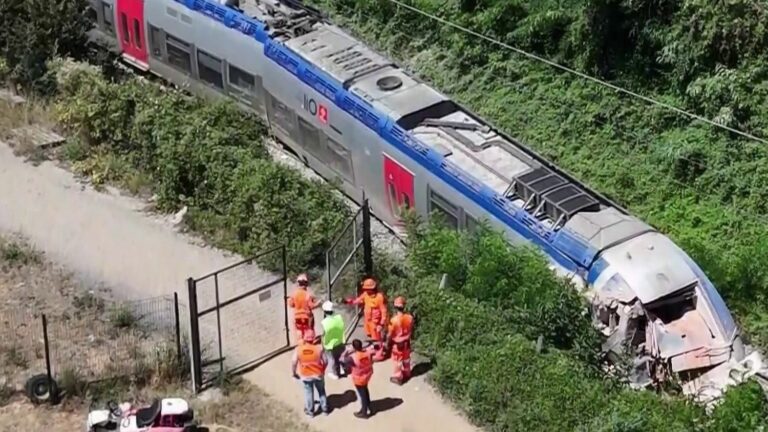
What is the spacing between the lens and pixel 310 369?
18.8 meters

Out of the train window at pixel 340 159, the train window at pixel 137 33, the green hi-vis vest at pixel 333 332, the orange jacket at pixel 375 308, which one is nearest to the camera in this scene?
the green hi-vis vest at pixel 333 332

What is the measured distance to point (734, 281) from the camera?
21.5 m

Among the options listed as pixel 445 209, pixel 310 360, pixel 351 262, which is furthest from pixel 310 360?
pixel 445 209

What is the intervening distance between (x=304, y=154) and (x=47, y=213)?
508 cm

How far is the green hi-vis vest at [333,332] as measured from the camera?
1967 cm

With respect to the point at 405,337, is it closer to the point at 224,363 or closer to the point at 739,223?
the point at 224,363

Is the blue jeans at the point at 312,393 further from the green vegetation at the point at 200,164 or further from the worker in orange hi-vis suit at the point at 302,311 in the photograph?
the green vegetation at the point at 200,164

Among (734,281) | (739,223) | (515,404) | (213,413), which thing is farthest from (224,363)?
(739,223)

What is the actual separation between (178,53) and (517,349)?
43.7ft

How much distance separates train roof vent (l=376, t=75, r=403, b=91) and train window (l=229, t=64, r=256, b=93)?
3.77 m

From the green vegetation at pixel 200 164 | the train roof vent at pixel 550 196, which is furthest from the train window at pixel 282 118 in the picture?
the train roof vent at pixel 550 196

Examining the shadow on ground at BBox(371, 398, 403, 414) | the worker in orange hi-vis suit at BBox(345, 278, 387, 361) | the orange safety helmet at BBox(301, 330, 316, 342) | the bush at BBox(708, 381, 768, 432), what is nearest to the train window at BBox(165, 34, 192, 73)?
the worker in orange hi-vis suit at BBox(345, 278, 387, 361)

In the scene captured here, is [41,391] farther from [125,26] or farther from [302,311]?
[125,26]

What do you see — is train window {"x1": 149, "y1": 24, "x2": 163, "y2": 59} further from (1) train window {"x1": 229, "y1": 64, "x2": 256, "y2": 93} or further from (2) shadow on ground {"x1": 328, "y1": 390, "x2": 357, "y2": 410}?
(2) shadow on ground {"x1": 328, "y1": 390, "x2": 357, "y2": 410}
